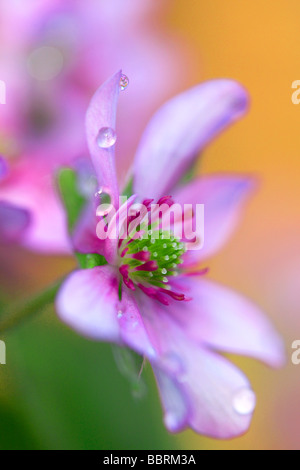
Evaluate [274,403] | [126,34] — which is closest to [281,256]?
[274,403]

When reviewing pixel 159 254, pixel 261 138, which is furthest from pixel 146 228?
pixel 261 138

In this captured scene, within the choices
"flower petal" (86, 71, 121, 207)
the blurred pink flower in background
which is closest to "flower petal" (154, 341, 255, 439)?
"flower petal" (86, 71, 121, 207)

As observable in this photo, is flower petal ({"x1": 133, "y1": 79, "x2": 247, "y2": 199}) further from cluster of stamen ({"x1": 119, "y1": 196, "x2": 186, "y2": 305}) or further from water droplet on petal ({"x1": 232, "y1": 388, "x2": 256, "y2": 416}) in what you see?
water droplet on petal ({"x1": 232, "y1": 388, "x2": 256, "y2": 416})

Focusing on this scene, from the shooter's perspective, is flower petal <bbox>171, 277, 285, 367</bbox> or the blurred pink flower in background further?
the blurred pink flower in background

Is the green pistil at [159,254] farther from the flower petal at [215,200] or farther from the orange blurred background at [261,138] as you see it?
the orange blurred background at [261,138]

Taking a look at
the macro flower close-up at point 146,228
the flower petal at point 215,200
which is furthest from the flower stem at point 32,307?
the flower petal at point 215,200

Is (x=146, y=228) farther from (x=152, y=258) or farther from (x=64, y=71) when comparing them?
(x=64, y=71)
